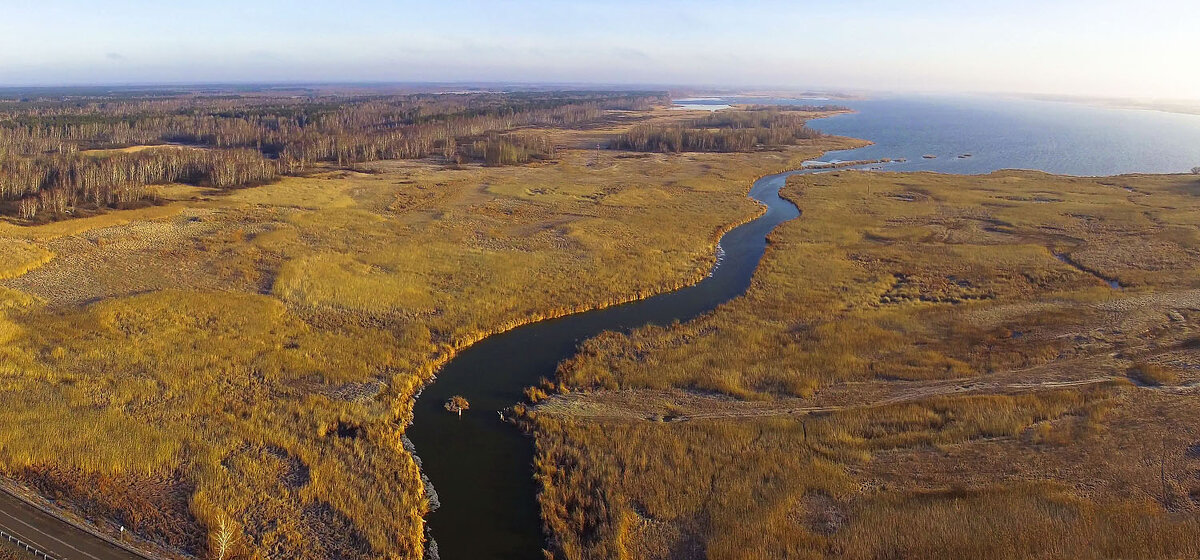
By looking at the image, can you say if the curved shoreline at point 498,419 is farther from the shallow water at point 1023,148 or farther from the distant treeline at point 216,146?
the shallow water at point 1023,148

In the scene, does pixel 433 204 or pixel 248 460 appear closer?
pixel 248 460

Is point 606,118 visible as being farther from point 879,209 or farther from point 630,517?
point 630,517

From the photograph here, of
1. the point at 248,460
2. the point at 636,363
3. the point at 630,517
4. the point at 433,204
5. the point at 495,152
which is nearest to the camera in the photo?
the point at 630,517

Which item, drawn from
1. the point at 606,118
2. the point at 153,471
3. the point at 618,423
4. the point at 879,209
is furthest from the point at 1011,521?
the point at 606,118

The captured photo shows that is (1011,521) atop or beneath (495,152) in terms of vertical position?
beneath

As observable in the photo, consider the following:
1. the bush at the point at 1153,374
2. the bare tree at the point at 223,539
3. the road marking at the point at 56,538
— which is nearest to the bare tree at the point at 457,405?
the bare tree at the point at 223,539

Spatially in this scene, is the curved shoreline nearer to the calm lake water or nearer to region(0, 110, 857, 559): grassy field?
region(0, 110, 857, 559): grassy field

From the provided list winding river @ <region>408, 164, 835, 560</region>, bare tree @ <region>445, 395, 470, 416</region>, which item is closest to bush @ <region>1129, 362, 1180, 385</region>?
winding river @ <region>408, 164, 835, 560</region>

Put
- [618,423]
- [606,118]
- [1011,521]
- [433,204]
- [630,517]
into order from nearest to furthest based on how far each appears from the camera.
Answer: [1011,521], [630,517], [618,423], [433,204], [606,118]
